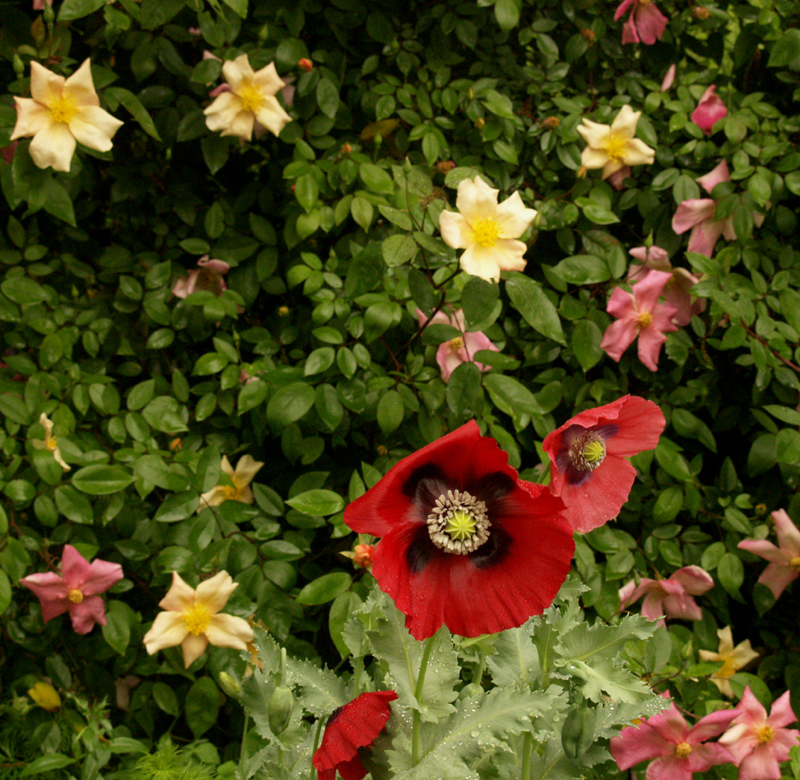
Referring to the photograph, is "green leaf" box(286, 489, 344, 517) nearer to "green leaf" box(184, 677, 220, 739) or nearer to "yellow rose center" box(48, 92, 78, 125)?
"green leaf" box(184, 677, 220, 739)

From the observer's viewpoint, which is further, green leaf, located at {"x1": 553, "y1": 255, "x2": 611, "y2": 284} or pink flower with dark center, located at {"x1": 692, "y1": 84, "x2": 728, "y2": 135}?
pink flower with dark center, located at {"x1": 692, "y1": 84, "x2": 728, "y2": 135}

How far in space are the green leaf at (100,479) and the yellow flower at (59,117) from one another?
16.5 inches

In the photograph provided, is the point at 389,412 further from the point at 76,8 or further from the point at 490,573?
the point at 76,8

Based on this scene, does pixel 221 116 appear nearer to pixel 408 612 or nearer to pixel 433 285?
pixel 433 285

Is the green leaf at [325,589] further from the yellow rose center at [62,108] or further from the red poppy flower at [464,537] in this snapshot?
the yellow rose center at [62,108]

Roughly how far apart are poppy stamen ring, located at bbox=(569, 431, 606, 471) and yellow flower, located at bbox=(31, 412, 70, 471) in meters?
0.76

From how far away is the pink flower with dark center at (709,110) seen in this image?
127 cm

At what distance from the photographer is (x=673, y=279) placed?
122 centimetres

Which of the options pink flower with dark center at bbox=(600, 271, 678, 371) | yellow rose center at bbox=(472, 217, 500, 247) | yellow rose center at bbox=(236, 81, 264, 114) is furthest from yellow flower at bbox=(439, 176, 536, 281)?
yellow rose center at bbox=(236, 81, 264, 114)

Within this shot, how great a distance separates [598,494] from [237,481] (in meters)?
0.73

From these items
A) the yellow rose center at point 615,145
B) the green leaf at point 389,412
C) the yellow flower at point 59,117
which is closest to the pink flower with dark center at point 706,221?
the yellow rose center at point 615,145

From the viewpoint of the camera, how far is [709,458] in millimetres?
1371

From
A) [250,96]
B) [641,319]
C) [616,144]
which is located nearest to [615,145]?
[616,144]

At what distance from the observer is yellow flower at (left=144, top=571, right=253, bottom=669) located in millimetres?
884
